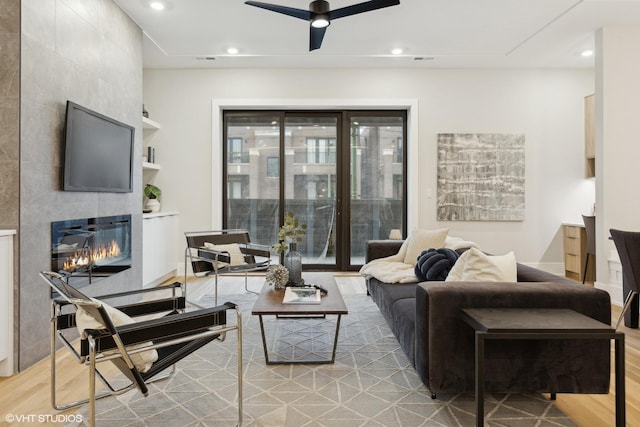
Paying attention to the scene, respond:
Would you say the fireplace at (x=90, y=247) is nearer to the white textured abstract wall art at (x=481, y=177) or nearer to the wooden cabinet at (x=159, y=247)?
the wooden cabinet at (x=159, y=247)

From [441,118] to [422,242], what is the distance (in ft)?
8.37

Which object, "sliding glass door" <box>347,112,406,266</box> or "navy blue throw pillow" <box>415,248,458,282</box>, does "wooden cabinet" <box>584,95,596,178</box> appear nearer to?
"sliding glass door" <box>347,112,406,266</box>

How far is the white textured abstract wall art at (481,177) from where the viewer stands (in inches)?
220

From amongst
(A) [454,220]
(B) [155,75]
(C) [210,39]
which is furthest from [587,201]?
(B) [155,75]

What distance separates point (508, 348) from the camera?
1911 mm

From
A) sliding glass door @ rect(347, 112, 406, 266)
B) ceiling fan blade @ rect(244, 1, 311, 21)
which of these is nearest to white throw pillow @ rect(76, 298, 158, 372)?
ceiling fan blade @ rect(244, 1, 311, 21)

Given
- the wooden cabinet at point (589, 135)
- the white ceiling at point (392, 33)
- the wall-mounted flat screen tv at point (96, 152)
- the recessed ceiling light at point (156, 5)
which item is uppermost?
the white ceiling at point (392, 33)

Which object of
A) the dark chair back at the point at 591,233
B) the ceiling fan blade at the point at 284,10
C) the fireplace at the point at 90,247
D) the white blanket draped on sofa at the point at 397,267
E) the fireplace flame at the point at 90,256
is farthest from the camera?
the dark chair back at the point at 591,233

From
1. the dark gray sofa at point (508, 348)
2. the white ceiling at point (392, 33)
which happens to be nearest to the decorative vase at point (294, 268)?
the dark gray sofa at point (508, 348)

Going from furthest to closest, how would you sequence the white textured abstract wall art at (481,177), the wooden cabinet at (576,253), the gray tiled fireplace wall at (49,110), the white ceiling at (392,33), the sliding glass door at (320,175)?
the sliding glass door at (320,175), the white textured abstract wall art at (481,177), the wooden cabinet at (576,253), the white ceiling at (392,33), the gray tiled fireplace wall at (49,110)

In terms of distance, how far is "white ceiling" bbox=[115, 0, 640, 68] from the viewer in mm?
3855

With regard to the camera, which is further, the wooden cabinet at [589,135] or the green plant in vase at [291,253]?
the wooden cabinet at [589,135]

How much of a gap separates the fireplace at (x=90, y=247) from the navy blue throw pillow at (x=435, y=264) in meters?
2.59

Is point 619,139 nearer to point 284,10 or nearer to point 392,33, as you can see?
point 392,33
